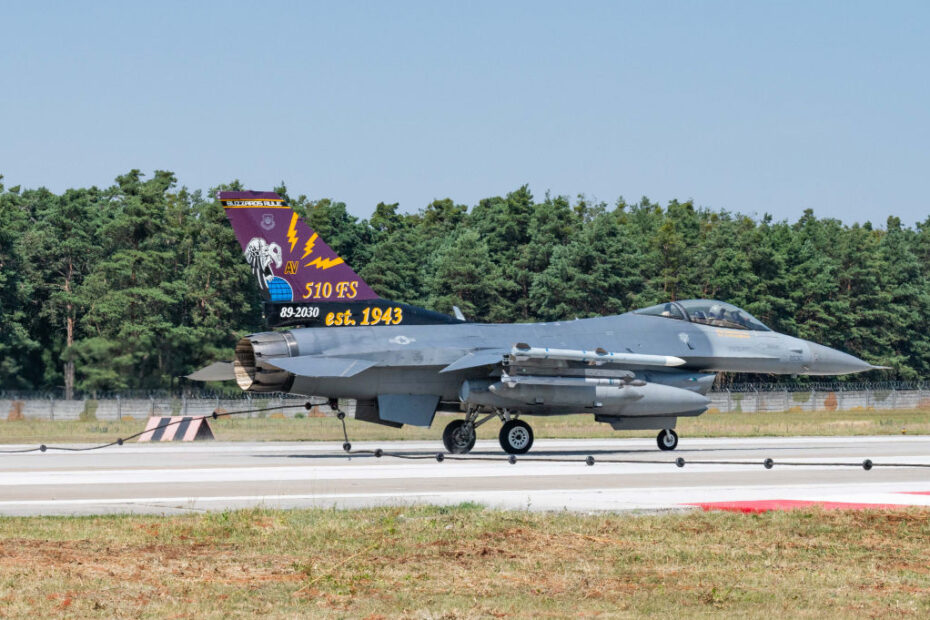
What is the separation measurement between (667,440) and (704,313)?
10.6 ft

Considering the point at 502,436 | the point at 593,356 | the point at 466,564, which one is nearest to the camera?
the point at 466,564

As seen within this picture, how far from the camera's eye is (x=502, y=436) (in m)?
26.3

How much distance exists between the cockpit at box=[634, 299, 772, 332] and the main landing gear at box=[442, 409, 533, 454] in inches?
182

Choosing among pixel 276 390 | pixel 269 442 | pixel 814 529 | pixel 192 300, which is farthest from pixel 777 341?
pixel 192 300

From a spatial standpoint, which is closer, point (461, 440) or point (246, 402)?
point (461, 440)

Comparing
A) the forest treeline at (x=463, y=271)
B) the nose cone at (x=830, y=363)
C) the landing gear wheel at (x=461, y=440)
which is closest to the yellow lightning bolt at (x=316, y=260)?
the landing gear wheel at (x=461, y=440)

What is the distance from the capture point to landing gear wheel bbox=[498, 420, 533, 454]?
26141 millimetres

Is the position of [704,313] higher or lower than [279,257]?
lower

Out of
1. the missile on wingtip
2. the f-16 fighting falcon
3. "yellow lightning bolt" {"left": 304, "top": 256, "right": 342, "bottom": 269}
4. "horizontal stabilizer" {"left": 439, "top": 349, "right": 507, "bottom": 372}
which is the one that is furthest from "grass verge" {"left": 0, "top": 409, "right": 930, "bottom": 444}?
the missile on wingtip

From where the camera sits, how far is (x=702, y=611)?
8359 millimetres

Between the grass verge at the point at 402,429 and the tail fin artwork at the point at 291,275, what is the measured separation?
8.10 metres

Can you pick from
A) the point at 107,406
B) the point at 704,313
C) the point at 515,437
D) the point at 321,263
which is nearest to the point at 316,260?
the point at 321,263

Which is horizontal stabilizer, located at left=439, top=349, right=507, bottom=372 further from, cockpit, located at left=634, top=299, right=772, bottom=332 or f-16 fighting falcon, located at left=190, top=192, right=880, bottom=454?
cockpit, located at left=634, top=299, right=772, bottom=332

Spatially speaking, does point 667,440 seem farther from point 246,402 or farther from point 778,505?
point 246,402
